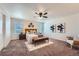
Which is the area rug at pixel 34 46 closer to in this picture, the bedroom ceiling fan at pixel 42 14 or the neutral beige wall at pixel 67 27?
the neutral beige wall at pixel 67 27

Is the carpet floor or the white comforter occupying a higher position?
the white comforter

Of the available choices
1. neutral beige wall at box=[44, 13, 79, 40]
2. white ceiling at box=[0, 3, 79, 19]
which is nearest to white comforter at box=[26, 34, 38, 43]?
neutral beige wall at box=[44, 13, 79, 40]

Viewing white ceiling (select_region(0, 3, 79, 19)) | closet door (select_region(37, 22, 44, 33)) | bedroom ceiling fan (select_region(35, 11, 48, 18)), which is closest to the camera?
white ceiling (select_region(0, 3, 79, 19))

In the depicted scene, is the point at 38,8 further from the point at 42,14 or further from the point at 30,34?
the point at 30,34

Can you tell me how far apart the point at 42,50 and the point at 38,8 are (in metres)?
0.99

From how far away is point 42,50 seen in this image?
7.74ft

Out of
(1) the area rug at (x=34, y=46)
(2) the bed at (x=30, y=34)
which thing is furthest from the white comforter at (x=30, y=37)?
(1) the area rug at (x=34, y=46)

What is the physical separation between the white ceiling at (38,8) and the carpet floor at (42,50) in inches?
28.9

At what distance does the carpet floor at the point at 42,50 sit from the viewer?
231cm

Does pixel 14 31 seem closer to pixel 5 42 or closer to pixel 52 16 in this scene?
pixel 5 42

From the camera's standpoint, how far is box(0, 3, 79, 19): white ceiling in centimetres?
227

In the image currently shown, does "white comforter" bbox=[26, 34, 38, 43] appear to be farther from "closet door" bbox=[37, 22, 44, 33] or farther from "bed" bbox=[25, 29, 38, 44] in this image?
"closet door" bbox=[37, 22, 44, 33]

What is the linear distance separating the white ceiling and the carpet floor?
734mm

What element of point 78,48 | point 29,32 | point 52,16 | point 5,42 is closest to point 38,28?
point 29,32
